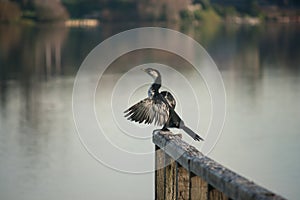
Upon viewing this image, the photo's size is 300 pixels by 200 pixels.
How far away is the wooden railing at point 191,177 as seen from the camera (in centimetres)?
391

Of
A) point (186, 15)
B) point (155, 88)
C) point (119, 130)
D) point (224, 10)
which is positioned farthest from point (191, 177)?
point (224, 10)

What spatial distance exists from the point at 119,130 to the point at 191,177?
6.81 metres

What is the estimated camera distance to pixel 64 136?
12.2 metres

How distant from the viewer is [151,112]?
5.30 metres

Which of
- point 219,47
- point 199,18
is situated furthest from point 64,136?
point 199,18

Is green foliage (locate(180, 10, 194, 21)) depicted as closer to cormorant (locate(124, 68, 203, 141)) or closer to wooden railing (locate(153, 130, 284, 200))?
cormorant (locate(124, 68, 203, 141))

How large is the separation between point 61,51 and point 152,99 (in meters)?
24.1

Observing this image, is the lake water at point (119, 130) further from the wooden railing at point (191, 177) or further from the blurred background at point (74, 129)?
the wooden railing at point (191, 177)

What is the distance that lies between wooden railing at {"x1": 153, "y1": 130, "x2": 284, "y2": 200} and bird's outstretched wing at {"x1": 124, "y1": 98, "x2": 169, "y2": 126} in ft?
0.25

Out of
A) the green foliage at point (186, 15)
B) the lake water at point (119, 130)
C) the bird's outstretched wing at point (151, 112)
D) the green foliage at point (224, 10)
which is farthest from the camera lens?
the green foliage at point (224, 10)

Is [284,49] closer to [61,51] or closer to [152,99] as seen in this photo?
[61,51]

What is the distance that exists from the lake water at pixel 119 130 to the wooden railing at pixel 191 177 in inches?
145

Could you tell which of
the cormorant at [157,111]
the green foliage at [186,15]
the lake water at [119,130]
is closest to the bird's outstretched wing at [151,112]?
the cormorant at [157,111]

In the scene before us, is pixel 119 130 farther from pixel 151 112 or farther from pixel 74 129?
pixel 151 112
